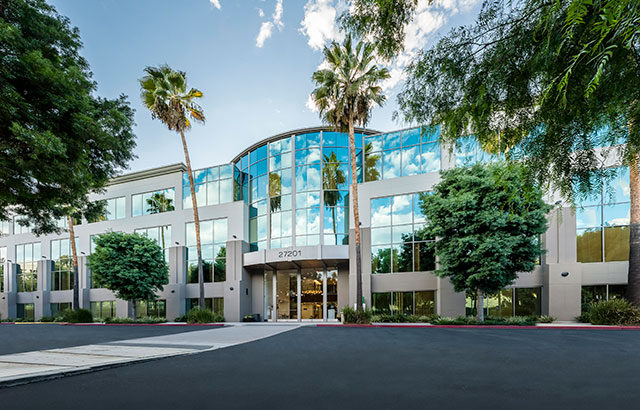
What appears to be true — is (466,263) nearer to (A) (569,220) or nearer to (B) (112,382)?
(A) (569,220)

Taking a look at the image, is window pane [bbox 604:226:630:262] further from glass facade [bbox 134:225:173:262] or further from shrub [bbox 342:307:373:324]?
glass facade [bbox 134:225:173:262]

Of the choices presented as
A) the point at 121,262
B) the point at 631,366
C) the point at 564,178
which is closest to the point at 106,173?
the point at 564,178

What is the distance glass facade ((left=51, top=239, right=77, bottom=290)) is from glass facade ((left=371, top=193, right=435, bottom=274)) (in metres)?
30.0

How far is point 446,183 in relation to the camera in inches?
822

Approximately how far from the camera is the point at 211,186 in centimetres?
3256

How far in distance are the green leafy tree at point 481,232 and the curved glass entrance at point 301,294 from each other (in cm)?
1014

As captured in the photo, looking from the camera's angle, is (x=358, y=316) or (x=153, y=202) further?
(x=153, y=202)

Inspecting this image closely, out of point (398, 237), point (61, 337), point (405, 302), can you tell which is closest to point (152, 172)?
point (61, 337)

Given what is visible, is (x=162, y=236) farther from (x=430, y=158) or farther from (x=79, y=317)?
(x=430, y=158)

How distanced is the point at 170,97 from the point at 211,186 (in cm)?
860

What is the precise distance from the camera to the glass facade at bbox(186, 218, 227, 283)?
3075 cm

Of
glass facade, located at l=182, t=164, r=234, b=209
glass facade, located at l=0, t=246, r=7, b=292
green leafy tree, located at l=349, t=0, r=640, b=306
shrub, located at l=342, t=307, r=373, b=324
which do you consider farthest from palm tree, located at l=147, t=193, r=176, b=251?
green leafy tree, located at l=349, t=0, r=640, b=306

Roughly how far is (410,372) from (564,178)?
4.90m

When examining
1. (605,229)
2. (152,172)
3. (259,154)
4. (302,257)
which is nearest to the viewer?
(605,229)
